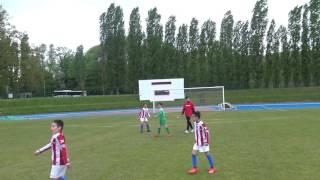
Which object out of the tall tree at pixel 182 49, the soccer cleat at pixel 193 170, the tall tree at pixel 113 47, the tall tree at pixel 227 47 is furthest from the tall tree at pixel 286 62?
the soccer cleat at pixel 193 170

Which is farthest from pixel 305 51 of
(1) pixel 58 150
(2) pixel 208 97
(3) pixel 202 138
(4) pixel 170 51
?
(1) pixel 58 150

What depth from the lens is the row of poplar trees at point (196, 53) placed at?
7712 cm

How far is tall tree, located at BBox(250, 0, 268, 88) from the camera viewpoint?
257 feet

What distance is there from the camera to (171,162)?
46.5 ft

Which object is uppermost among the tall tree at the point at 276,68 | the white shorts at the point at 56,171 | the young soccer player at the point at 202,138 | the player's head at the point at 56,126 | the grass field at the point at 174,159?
the tall tree at the point at 276,68

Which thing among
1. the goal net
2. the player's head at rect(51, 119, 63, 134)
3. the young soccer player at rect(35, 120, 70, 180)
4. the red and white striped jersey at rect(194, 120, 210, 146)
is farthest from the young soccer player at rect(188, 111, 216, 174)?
the goal net

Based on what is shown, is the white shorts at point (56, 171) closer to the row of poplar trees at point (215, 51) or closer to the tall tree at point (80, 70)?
the row of poplar trees at point (215, 51)

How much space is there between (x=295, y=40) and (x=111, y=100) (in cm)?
3370

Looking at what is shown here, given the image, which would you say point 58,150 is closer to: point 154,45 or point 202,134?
point 202,134

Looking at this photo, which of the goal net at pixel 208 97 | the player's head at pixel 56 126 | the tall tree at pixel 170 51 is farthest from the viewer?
the tall tree at pixel 170 51

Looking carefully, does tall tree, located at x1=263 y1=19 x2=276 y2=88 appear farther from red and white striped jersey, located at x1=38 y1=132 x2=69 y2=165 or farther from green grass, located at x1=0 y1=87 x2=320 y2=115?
red and white striped jersey, located at x1=38 y1=132 x2=69 y2=165

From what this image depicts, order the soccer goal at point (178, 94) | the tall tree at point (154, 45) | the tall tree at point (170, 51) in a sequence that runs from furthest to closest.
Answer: the tall tree at point (170, 51) < the tall tree at point (154, 45) < the soccer goal at point (178, 94)

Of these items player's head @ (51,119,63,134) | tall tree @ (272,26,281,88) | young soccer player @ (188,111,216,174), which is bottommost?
young soccer player @ (188,111,216,174)

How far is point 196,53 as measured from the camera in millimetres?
83312
